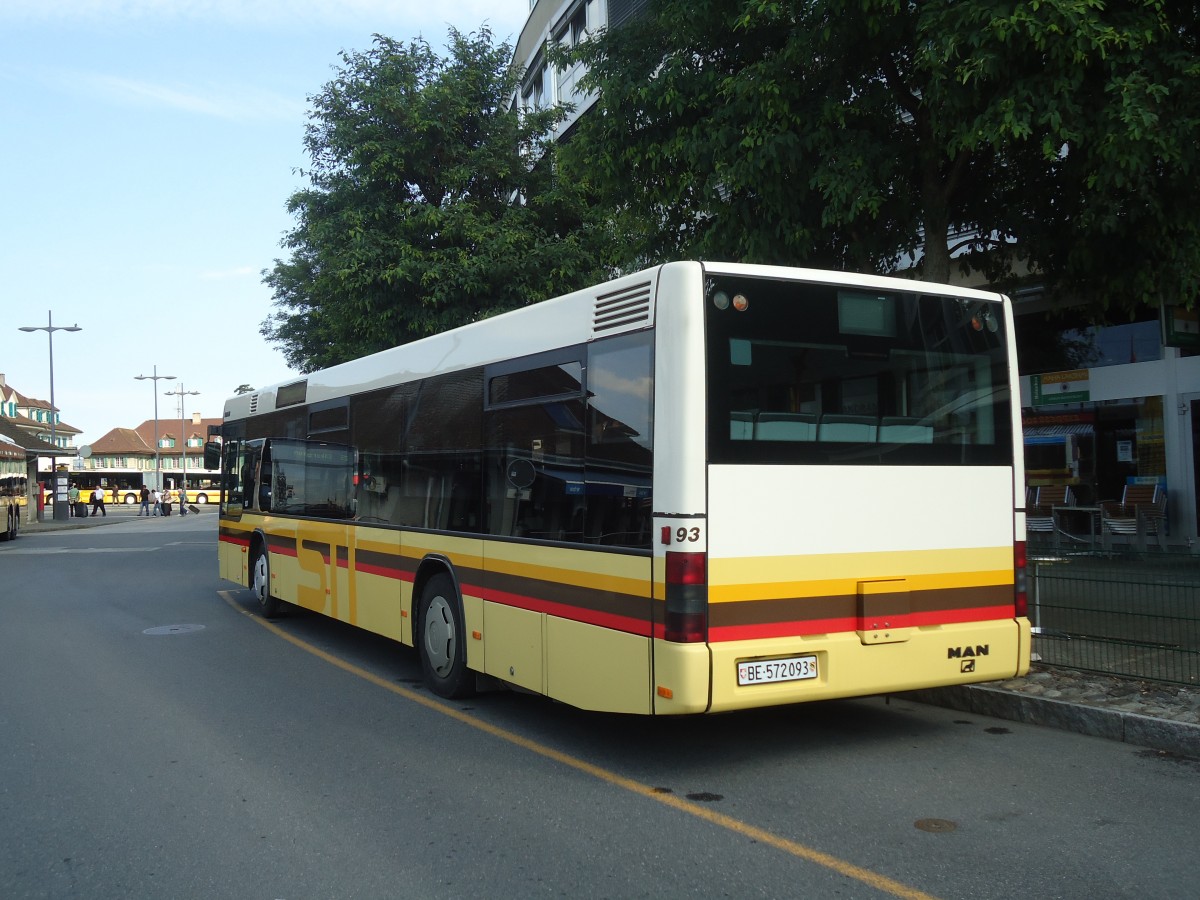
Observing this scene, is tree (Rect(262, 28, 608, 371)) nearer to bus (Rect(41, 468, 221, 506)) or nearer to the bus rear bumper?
the bus rear bumper

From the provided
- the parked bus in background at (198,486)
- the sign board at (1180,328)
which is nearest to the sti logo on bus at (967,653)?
the sign board at (1180,328)

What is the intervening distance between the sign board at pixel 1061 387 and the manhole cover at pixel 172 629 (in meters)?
13.0

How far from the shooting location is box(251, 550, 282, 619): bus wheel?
12.8m

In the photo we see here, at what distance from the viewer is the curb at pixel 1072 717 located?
6297mm

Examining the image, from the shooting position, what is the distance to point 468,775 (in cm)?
596

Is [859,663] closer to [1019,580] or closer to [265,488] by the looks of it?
[1019,580]

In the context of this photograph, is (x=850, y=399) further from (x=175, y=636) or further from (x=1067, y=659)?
(x=175, y=636)

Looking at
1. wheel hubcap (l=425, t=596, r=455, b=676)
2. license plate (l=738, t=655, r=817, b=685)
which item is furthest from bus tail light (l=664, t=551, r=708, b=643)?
wheel hubcap (l=425, t=596, r=455, b=676)

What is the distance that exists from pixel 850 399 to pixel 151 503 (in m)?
84.6

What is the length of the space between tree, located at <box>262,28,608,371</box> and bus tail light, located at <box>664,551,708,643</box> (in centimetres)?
1378

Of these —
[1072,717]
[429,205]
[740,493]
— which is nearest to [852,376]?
[740,493]

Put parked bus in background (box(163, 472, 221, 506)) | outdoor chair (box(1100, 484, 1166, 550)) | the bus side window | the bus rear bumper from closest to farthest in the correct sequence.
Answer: the bus rear bumper → the bus side window → outdoor chair (box(1100, 484, 1166, 550)) → parked bus in background (box(163, 472, 221, 506))

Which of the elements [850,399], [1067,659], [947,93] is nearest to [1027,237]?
[947,93]

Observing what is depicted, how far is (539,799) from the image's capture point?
5480 millimetres
